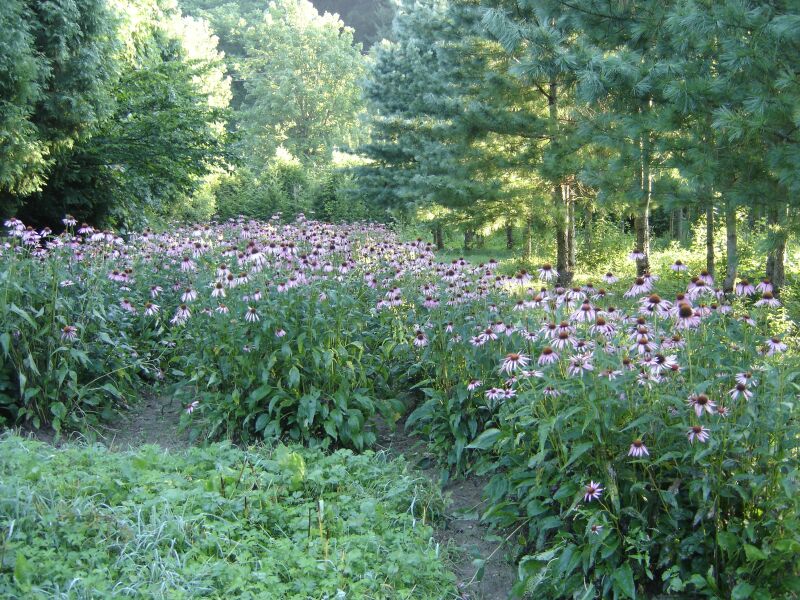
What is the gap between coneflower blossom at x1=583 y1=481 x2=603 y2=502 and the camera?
2627 millimetres

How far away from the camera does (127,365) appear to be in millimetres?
4688

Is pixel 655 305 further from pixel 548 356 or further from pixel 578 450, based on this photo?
pixel 578 450

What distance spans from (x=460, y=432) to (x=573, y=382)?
3.38ft

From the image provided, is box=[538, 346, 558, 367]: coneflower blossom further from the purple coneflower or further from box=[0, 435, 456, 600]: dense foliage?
the purple coneflower

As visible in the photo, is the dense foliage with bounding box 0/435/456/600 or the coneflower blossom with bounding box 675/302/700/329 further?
the coneflower blossom with bounding box 675/302/700/329

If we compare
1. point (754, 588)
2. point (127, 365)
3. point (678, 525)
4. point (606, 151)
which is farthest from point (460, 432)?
point (606, 151)

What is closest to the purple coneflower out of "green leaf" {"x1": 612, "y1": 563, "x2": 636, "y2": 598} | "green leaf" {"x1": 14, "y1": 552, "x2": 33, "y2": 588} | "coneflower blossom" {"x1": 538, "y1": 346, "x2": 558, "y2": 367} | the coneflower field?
the coneflower field

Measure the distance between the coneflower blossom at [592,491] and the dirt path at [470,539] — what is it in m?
0.55

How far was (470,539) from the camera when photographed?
3240 millimetres

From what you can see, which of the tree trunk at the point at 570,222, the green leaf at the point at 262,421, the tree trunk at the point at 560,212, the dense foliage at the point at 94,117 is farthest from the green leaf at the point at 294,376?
the tree trunk at the point at 570,222

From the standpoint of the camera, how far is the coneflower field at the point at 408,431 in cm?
246

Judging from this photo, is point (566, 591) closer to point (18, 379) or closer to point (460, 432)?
point (460, 432)

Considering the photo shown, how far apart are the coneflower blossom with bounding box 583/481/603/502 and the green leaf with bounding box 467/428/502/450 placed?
24.1 inches

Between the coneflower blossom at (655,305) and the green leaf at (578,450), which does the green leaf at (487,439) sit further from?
the coneflower blossom at (655,305)
